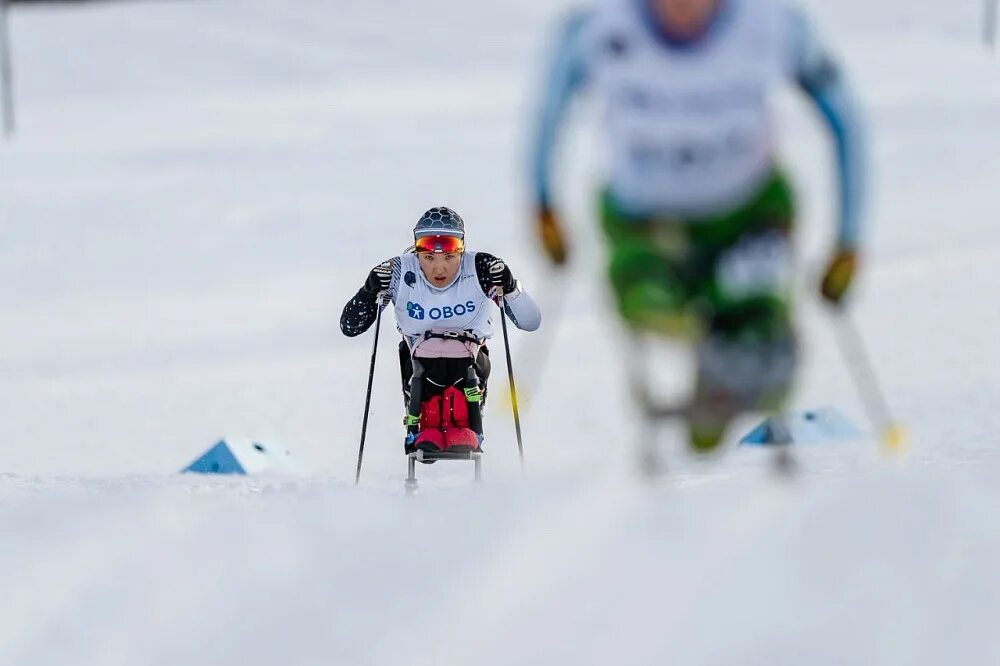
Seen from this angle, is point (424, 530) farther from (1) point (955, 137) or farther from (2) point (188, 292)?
(1) point (955, 137)

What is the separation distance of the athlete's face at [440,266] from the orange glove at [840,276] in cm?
305

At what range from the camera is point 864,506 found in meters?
3.91

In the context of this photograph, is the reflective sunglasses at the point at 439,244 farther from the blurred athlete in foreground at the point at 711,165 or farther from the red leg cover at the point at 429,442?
the blurred athlete in foreground at the point at 711,165

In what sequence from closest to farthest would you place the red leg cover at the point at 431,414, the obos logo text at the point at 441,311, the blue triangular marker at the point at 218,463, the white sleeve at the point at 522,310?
1. the white sleeve at the point at 522,310
2. the obos logo text at the point at 441,311
3. the red leg cover at the point at 431,414
4. the blue triangular marker at the point at 218,463

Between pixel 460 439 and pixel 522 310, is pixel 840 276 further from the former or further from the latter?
pixel 460 439

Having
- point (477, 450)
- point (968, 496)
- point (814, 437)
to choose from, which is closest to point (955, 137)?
point (814, 437)

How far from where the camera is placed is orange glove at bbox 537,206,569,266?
11.7 ft

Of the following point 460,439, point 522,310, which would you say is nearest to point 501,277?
point 522,310

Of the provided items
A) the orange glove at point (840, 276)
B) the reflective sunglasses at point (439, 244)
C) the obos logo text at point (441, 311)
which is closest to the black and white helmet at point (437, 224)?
the reflective sunglasses at point (439, 244)

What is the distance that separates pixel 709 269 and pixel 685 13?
557 millimetres

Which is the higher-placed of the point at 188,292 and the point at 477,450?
the point at 188,292

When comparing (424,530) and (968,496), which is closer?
(968,496)

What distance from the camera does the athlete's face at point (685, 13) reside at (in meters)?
3.46

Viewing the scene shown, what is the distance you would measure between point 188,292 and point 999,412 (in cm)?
820
